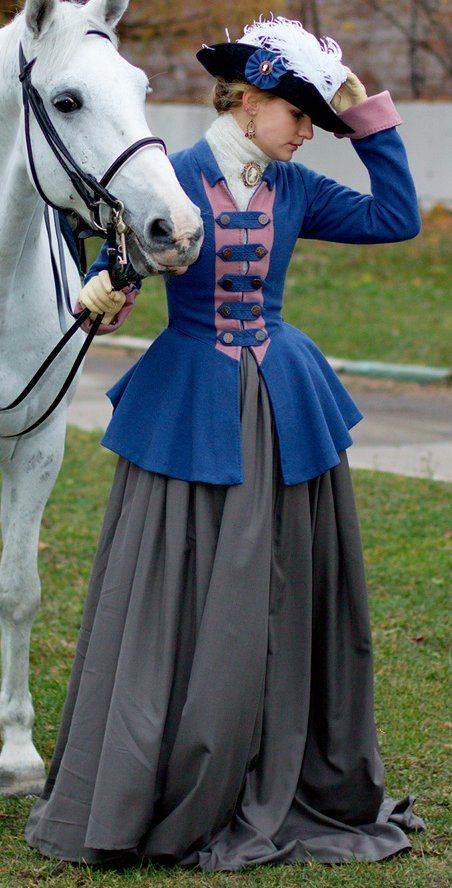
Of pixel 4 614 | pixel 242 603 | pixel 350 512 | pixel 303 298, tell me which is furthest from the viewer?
pixel 303 298

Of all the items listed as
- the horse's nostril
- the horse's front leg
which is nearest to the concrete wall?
the horse's front leg

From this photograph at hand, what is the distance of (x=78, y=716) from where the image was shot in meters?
3.41

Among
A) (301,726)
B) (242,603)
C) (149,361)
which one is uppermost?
(149,361)

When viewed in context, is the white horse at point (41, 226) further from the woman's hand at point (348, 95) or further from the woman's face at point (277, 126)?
the woman's hand at point (348, 95)

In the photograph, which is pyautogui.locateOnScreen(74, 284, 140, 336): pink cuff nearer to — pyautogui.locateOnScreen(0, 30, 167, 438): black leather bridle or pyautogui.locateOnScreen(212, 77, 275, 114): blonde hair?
pyautogui.locateOnScreen(0, 30, 167, 438): black leather bridle

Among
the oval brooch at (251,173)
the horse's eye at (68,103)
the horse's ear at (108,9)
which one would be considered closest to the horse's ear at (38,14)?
the horse's ear at (108,9)

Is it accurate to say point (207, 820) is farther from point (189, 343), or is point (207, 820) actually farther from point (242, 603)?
point (189, 343)

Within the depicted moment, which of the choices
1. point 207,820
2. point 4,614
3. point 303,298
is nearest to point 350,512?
point 207,820

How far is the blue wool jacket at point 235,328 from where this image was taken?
3303 mm

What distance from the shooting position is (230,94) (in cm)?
335

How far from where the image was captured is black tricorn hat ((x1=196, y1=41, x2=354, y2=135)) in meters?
3.21

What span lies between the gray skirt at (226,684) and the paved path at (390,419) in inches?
173

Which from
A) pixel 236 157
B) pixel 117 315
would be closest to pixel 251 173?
pixel 236 157

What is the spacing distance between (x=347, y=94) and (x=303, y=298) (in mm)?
10784
